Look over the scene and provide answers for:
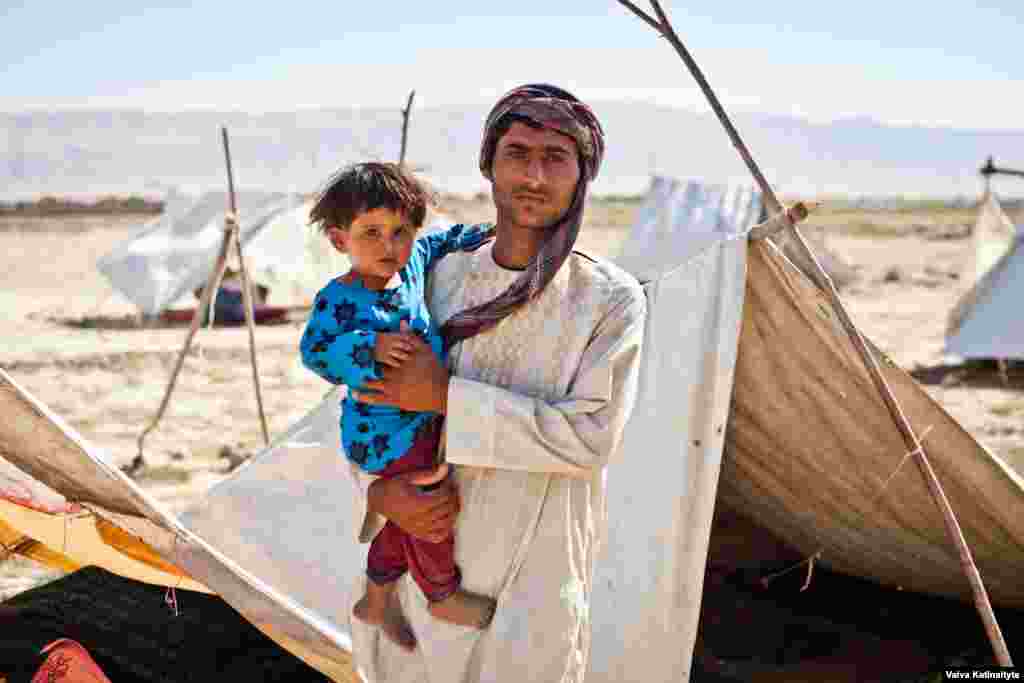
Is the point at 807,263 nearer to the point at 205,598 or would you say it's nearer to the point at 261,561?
the point at 261,561

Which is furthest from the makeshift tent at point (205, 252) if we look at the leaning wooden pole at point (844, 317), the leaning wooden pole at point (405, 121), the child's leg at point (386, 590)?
the child's leg at point (386, 590)

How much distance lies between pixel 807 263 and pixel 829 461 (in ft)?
2.86

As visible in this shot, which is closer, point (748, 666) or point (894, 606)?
point (748, 666)

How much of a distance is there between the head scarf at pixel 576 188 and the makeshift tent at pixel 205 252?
398 inches

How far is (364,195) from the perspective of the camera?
6.02 ft

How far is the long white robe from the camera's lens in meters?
1.80

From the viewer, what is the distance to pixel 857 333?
2885 millimetres

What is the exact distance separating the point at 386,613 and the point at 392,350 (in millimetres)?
542

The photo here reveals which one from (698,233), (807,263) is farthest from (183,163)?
(807,263)

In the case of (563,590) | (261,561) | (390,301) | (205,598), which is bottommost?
(205,598)

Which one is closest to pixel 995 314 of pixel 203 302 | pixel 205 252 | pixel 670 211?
pixel 670 211

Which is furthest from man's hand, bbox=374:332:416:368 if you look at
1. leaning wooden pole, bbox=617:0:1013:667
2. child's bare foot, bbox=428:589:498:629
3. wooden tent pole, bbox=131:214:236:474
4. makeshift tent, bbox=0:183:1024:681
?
wooden tent pole, bbox=131:214:236:474

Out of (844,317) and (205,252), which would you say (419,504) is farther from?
(205,252)

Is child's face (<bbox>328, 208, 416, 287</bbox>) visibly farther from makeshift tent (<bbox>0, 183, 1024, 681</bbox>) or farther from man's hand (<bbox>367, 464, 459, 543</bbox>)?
makeshift tent (<bbox>0, 183, 1024, 681</bbox>)
